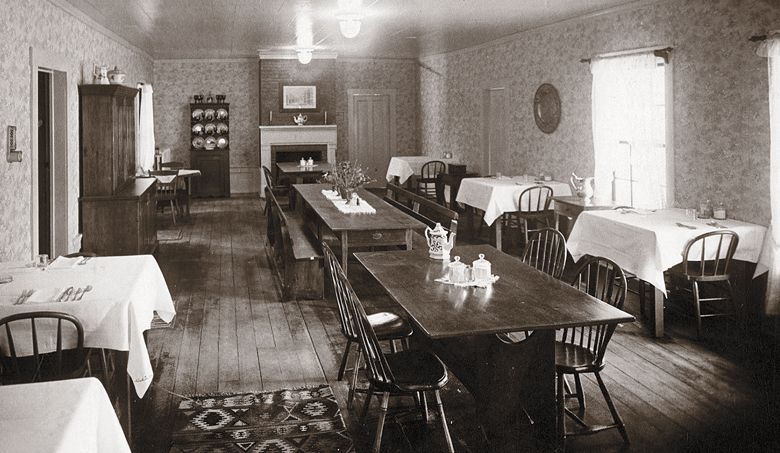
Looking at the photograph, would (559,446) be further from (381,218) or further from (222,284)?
(222,284)

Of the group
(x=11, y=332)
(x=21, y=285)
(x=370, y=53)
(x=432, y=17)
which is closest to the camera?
(x=11, y=332)

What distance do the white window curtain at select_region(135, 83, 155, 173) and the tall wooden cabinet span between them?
3845 mm

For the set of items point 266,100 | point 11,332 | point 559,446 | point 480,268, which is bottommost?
point 559,446

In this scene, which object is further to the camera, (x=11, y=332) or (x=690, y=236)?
(x=690, y=236)

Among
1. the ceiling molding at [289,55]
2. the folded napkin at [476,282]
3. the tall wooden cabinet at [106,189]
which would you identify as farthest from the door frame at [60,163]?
the ceiling molding at [289,55]

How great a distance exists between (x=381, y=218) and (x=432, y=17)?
3.20 meters

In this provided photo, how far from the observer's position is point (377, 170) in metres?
15.6

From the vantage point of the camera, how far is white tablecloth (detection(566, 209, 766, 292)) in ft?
18.1

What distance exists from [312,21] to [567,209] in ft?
12.8

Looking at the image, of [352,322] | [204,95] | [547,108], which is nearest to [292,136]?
[204,95]

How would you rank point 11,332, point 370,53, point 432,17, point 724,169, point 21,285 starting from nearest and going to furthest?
point 11,332, point 21,285, point 724,169, point 432,17, point 370,53

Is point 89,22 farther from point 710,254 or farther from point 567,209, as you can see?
point 710,254

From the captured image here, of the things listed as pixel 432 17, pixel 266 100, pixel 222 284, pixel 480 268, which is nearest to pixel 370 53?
pixel 266 100

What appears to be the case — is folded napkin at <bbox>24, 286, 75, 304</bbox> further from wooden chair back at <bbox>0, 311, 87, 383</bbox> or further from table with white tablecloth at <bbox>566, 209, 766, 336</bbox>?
table with white tablecloth at <bbox>566, 209, 766, 336</bbox>
